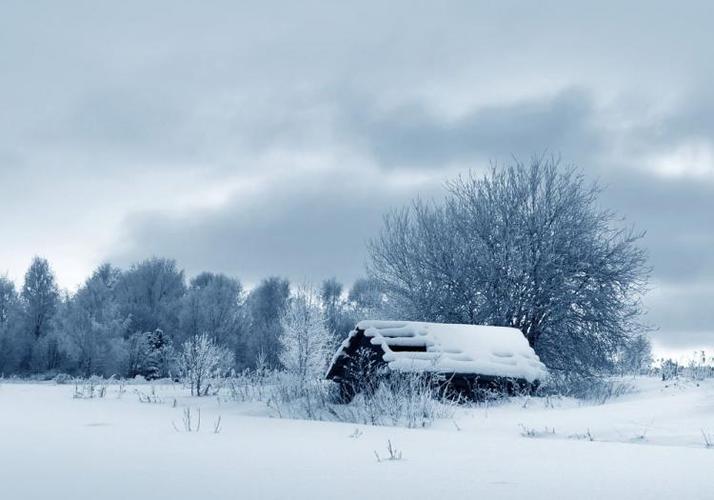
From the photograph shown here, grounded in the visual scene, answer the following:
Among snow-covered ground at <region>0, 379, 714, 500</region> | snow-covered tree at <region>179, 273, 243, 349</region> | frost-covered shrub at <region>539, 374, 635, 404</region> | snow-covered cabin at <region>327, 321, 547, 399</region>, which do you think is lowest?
frost-covered shrub at <region>539, 374, 635, 404</region>

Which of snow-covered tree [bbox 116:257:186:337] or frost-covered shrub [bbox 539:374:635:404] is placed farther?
snow-covered tree [bbox 116:257:186:337]

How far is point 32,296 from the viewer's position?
41.0 meters

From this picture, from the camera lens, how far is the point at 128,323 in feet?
129

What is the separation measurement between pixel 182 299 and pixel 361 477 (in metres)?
39.3

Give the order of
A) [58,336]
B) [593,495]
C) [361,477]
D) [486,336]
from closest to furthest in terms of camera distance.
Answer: [593,495] → [361,477] → [486,336] → [58,336]

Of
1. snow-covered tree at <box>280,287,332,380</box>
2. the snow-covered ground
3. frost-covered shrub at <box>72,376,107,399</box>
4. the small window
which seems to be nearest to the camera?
the snow-covered ground

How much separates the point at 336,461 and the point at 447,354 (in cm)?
916

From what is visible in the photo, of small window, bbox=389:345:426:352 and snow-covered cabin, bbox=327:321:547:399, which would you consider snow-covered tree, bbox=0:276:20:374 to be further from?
small window, bbox=389:345:426:352

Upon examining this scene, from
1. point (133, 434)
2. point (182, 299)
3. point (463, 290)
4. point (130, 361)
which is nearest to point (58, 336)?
point (130, 361)

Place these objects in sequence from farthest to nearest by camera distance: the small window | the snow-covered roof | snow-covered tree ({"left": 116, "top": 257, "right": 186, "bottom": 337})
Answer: snow-covered tree ({"left": 116, "top": 257, "right": 186, "bottom": 337}) < the small window < the snow-covered roof

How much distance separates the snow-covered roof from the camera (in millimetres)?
13562

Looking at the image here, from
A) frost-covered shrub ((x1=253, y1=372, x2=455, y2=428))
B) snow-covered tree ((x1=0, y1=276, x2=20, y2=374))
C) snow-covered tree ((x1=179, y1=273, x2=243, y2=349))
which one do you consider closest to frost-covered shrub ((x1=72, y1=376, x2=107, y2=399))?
frost-covered shrub ((x1=253, y1=372, x2=455, y2=428))

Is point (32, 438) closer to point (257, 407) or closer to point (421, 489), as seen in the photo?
point (421, 489)

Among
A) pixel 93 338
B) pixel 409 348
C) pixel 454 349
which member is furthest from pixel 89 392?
pixel 93 338
